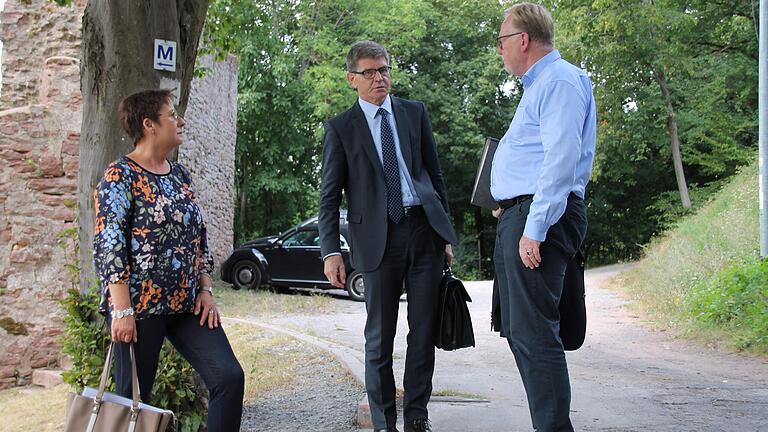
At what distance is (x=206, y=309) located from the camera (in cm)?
364

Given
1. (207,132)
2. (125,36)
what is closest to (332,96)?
(207,132)

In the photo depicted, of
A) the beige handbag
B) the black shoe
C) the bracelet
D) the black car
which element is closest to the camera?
the beige handbag

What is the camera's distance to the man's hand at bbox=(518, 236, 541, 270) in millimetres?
3443

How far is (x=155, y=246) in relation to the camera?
3.46 metres

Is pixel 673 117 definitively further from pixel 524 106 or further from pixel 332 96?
pixel 524 106

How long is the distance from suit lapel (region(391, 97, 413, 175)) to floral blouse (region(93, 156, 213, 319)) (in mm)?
1399

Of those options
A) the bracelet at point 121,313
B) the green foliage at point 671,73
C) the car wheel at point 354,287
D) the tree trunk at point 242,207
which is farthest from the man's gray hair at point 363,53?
the tree trunk at point 242,207

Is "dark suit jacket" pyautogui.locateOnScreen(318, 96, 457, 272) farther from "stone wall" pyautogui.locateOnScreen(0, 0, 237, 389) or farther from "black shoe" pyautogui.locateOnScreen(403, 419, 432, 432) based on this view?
"stone wall" pyautogui.locateOnScreen(0, 0, 237, 389)

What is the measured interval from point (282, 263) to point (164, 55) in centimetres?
1257

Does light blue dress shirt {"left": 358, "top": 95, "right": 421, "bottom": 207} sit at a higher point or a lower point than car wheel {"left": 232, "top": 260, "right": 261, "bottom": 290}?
higher

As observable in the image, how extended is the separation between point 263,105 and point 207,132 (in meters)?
7.46

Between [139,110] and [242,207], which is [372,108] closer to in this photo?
[139,110]

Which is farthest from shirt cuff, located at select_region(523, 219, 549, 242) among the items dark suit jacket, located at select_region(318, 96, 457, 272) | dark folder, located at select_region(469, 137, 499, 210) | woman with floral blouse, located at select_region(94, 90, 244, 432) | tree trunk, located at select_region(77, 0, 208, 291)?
tree trunk, located at select_region(77, 0, 208, 291)

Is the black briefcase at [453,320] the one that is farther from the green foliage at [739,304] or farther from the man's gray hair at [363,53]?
the green foliage at [739,304]
